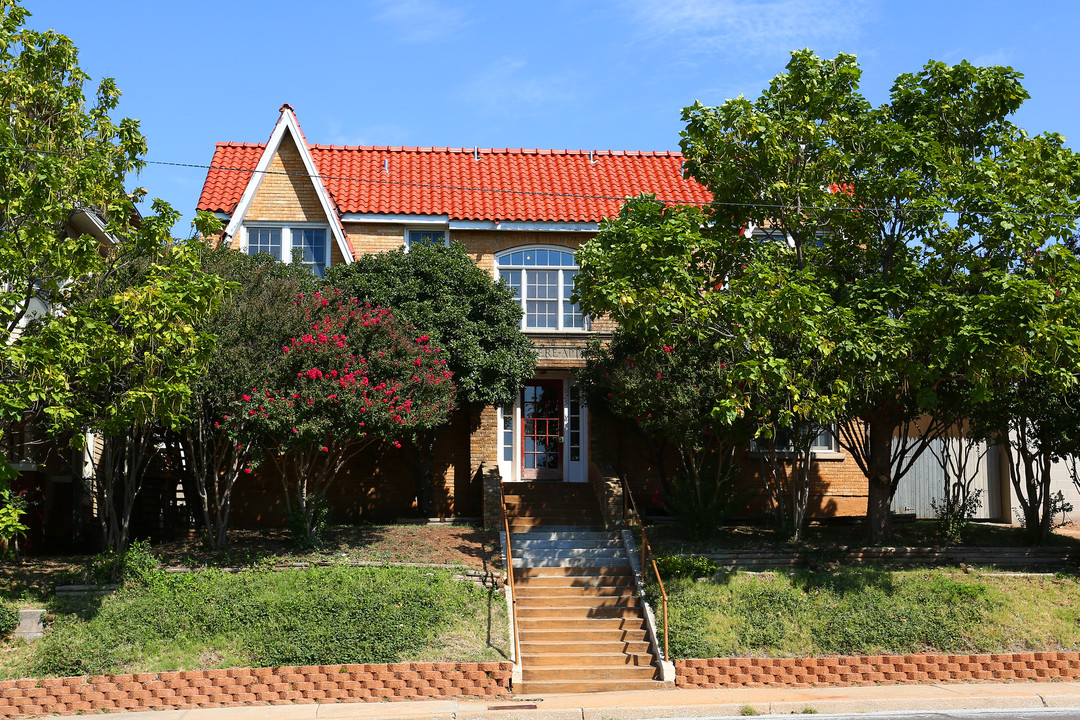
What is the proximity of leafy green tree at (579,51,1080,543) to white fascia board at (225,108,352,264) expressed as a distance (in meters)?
7.76

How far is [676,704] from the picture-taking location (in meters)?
13.1

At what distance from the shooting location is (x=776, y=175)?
669 inches

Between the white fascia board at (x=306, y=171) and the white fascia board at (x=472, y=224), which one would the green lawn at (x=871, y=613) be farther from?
the white fascia board at (x=306, y=171)

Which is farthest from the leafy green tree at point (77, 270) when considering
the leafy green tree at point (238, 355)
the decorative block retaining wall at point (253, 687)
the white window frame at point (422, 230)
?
the white window frame at point (422, 230)

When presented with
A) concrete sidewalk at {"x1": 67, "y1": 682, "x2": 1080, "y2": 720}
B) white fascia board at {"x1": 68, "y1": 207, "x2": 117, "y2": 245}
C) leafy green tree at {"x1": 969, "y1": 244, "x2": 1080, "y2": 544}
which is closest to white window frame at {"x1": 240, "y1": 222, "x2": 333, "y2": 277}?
white fascia board at {"x1": 68, "y1": 207, "x2": 117, "y2": 245}

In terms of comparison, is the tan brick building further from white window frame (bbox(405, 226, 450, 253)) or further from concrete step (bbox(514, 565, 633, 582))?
concrete step (bbox(514, 565, 633, 582))

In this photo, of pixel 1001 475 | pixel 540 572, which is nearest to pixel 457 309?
pixel 540 572

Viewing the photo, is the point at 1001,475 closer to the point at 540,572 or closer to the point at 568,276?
the point at 568,276

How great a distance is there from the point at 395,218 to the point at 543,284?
390 cm

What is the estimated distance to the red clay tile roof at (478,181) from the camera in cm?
2388

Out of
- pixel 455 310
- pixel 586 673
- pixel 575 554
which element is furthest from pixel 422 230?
pixel 586 673

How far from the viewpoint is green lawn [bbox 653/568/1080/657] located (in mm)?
14977

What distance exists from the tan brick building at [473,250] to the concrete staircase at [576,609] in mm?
2908

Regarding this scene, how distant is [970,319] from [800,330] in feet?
8.06
